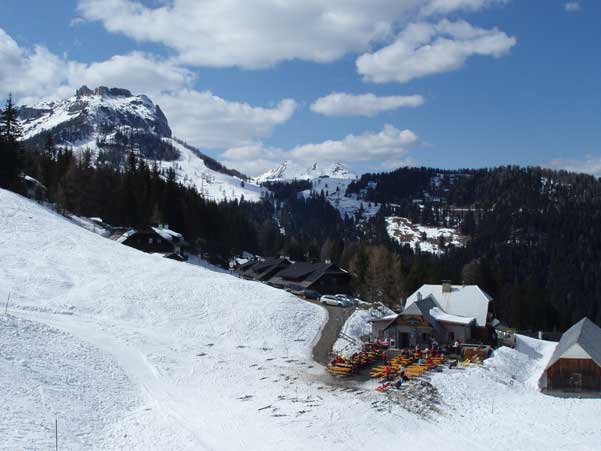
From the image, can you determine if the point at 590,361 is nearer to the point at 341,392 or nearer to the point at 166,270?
the point at 341,392

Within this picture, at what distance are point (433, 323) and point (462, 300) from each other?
8.53m

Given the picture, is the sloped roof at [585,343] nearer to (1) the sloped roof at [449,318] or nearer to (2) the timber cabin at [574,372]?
(2) the timber cabin at [574,372]

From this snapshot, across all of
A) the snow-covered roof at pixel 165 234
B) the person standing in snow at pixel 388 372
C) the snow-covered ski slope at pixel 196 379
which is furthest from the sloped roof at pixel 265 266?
the person standing in snow at pixel 388 372

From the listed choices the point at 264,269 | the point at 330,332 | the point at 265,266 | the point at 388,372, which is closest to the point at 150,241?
the point at 264,269

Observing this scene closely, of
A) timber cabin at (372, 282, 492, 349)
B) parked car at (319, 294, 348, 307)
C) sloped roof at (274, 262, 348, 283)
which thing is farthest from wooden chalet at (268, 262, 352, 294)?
timber cabin at (372, 282, 492, 349)

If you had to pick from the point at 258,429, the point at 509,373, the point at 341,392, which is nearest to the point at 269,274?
the point at 509,373

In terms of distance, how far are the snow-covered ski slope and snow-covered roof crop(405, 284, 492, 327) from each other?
5.25 metres

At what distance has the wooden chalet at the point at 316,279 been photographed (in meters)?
74.1

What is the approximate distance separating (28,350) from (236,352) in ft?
47.7

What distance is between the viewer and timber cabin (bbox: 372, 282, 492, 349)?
150ft

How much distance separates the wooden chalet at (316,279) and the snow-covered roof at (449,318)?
83.4ft

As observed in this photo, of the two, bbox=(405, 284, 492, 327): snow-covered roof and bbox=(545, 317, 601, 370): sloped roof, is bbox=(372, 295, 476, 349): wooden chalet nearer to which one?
Answer: bbox=(405, 284, 492, 327): snow-covered roof

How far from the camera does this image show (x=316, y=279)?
7362cm

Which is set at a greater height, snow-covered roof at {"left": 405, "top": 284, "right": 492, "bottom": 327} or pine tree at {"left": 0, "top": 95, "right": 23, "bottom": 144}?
pine tree at {"left": 0, "top": 95, "right": 23, "bottom": 144}
